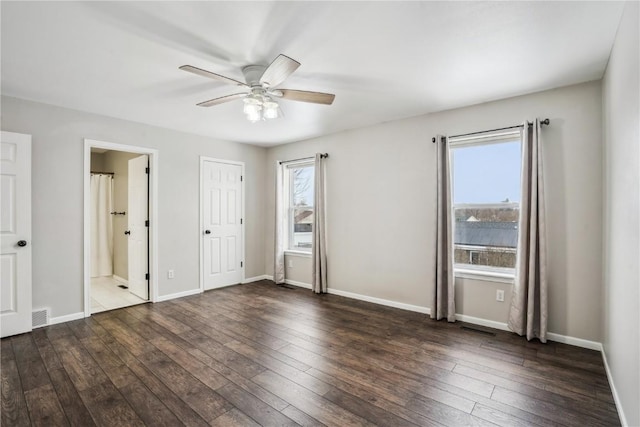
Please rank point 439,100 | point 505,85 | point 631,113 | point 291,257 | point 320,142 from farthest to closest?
point 291,257, point 320,142, point 439,100, point 505,85, point 631,113

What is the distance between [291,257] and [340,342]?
8.64 ft

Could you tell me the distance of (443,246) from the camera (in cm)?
362

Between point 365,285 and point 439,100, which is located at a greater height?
point 439,100

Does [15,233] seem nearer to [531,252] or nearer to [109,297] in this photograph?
[109,297]

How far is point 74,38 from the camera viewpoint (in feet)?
7.09

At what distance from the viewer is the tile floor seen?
4164 millimetres

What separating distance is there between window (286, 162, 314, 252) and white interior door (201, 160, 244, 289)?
922mm

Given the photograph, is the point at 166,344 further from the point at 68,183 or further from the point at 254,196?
the point at 254,196

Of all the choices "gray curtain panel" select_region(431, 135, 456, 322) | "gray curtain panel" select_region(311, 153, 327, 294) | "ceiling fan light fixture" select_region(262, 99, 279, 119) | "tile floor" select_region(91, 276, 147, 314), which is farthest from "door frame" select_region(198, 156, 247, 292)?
"gray curtain panel" select_region(431, 135, 456, 322)

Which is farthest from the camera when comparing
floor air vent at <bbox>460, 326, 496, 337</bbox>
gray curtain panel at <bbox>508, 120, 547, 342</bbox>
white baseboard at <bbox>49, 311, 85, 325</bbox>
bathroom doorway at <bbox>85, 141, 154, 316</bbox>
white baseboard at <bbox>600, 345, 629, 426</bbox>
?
bathroom doorway at <bbox>85, 141, 154, 316</bbox>

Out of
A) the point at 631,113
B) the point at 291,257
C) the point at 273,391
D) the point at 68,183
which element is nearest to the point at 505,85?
the point at 631,113

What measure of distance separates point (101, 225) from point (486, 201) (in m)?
6.62

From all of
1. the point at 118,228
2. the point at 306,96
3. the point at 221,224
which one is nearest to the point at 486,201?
the point at 306,96

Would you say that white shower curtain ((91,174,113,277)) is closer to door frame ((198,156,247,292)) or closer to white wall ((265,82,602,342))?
door frame ((198,156,247,292))
